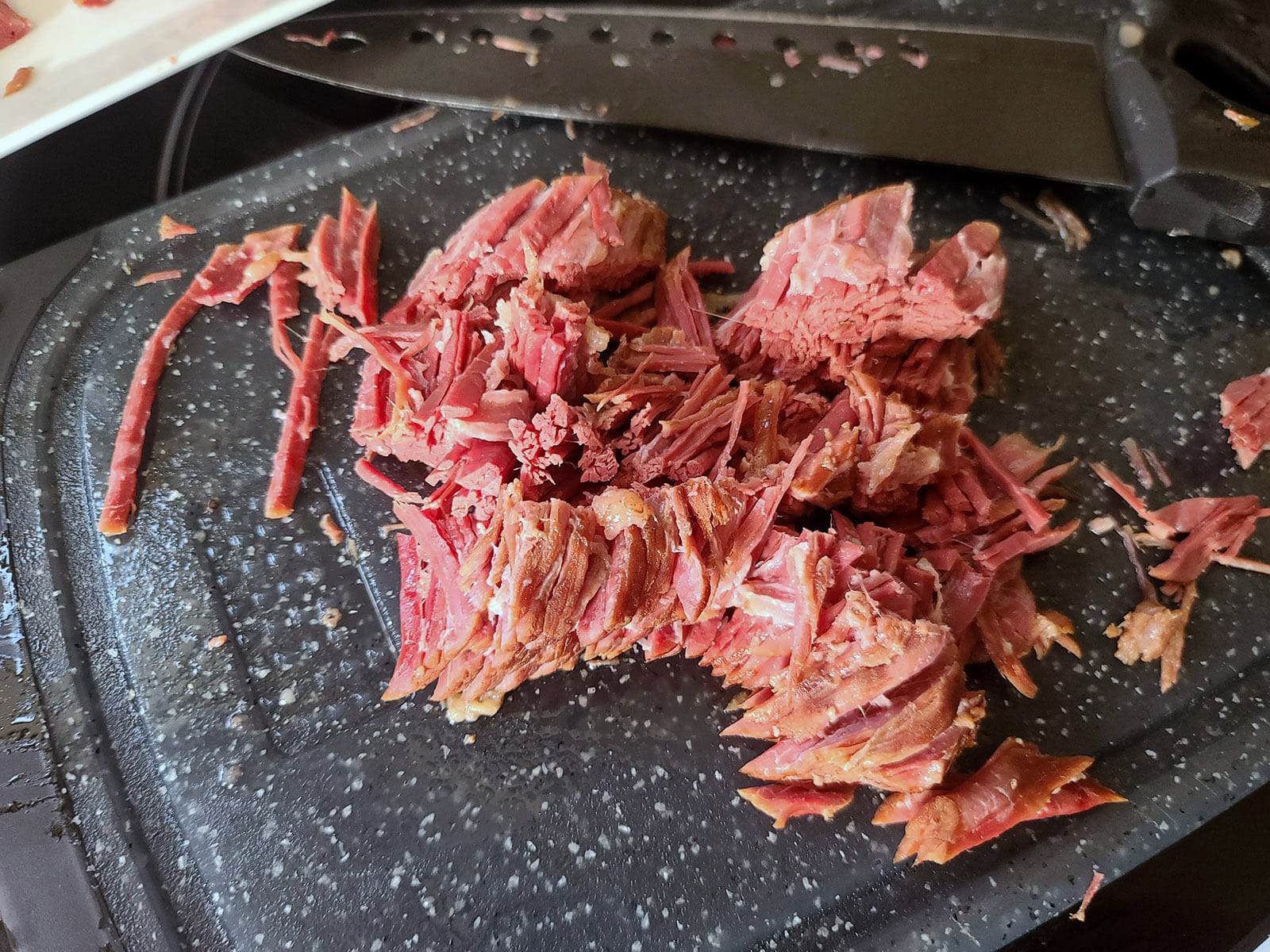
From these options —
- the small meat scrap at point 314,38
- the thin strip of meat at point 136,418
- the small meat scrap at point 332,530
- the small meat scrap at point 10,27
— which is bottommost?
the small meat scrap at point 332,530

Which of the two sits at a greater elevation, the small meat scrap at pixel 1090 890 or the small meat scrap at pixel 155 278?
the small meat scrap at pixel 155 278

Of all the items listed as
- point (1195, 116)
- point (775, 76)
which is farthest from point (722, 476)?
point (1195, 116)

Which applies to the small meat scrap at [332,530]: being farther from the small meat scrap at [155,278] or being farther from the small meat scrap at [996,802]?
the small meat scrap at [996,802]

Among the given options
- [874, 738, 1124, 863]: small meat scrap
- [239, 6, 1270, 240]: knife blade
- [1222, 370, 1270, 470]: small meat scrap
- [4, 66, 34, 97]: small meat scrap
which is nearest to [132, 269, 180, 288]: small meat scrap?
[4, 66, 34, 97]: small meat scrap

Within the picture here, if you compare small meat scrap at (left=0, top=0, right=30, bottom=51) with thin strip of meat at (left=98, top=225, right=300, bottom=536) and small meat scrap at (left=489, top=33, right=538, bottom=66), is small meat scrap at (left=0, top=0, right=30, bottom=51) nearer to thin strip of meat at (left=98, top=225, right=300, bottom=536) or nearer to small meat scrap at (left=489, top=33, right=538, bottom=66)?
thin strip of meat at (left=98, top=225, right=300, bottom=536)

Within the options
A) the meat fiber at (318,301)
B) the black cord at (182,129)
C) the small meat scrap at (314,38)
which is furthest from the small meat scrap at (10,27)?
the meat fiber at (318,301)

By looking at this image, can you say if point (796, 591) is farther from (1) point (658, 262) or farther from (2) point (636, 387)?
(1) point (658, 262)

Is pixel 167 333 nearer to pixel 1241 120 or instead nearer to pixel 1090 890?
pixel 1090 890
